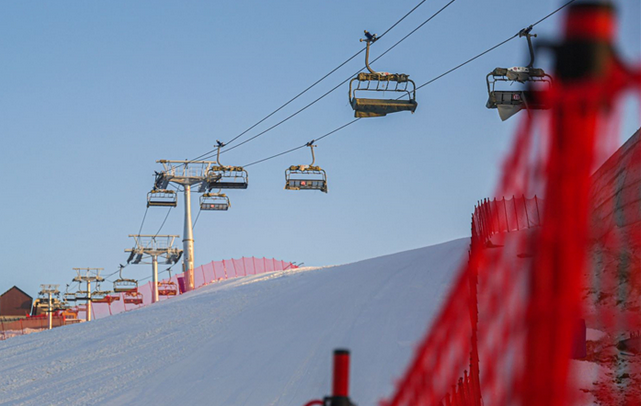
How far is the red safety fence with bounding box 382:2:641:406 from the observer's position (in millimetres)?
2561

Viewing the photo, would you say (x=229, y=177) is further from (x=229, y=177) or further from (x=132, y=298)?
(x=132, y=298)

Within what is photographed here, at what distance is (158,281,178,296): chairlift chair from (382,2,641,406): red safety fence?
4226 centimetres

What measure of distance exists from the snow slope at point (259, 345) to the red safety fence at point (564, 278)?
1.27m

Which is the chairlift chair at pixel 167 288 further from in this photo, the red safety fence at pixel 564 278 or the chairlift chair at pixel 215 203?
the red safety fence at pixel 564 278

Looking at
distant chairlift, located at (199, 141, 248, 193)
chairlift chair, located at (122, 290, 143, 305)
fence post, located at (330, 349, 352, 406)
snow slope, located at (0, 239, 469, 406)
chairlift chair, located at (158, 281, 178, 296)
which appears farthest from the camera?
chairlift chair, located at (122, 290, 143, 305)

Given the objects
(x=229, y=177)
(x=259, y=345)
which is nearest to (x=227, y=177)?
(x=229, y=177)

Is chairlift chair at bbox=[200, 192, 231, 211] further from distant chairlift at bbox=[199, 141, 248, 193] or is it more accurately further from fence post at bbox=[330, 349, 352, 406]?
fence post at bbox=[330, 349, 352, 406]

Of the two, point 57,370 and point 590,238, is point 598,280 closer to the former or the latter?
point 590,238

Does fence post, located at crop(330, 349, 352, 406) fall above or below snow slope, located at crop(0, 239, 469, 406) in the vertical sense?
above

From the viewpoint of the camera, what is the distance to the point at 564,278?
8.40 feet

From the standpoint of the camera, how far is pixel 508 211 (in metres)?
14.0

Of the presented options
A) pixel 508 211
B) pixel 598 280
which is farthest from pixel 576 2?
pixel 508 211

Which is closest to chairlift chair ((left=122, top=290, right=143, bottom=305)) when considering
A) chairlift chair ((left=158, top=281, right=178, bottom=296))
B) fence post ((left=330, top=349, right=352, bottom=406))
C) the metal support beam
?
chairlift chair ((left=158, top=281, right=178, bottom=296))

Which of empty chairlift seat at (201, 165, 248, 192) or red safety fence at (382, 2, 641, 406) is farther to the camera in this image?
empty chairlift seat at (201, 165, 248, 192)
